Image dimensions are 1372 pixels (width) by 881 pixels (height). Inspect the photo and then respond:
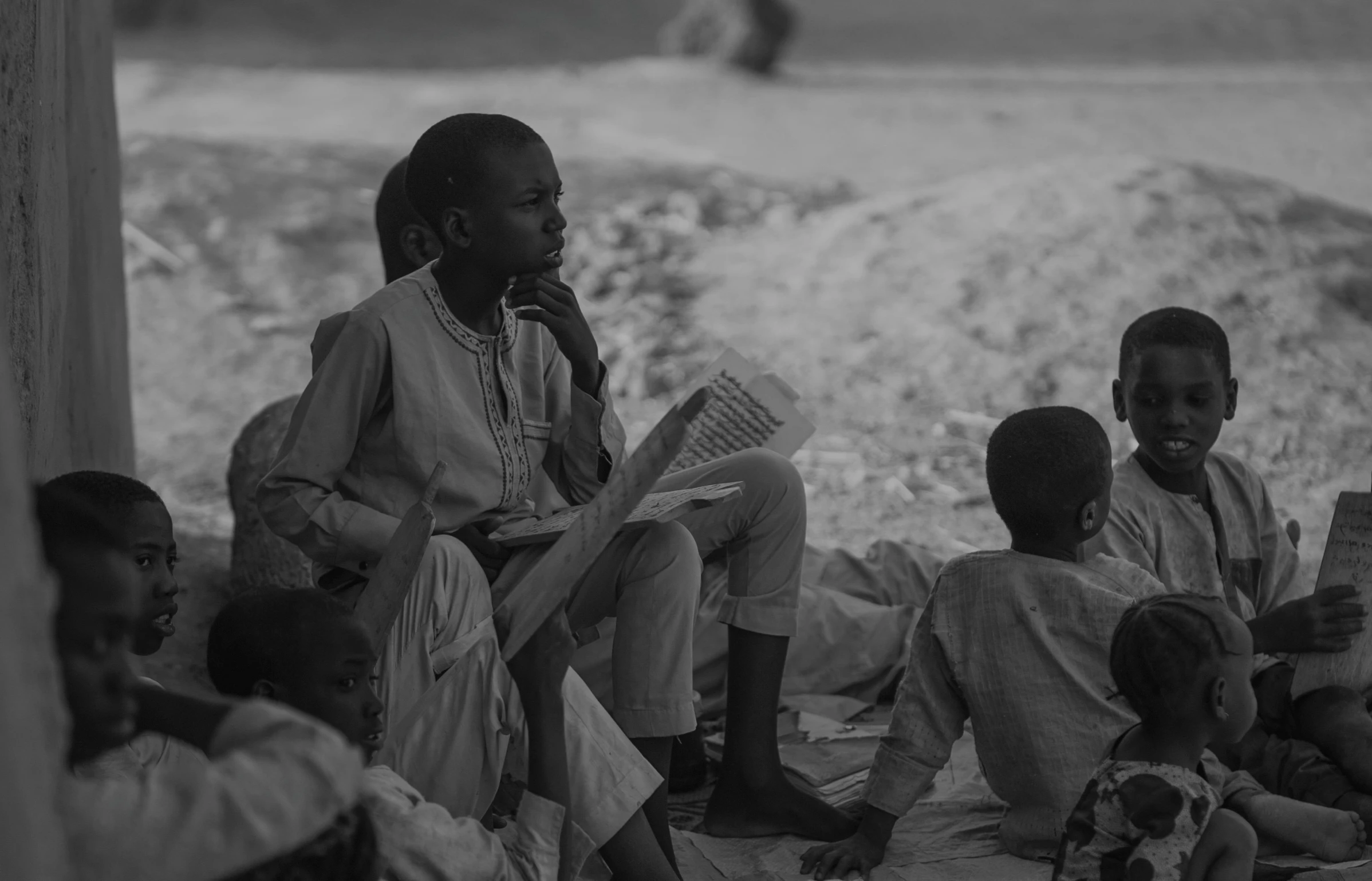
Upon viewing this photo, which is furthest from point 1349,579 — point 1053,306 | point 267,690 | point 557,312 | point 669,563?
point 1053,306

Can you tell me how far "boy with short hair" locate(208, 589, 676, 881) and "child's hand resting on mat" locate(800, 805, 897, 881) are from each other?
0.65 m

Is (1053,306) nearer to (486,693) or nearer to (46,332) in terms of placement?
(46,332)

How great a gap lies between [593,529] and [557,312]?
2.61 ft

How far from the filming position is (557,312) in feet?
9.66

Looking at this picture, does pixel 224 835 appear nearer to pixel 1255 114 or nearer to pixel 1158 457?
pixel 1158 457

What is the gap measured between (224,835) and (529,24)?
1832cm

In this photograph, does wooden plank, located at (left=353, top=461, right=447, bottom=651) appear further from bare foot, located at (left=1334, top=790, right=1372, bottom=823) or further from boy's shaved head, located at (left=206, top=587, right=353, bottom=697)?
bare foot, located at (left=1334, top=790, right=1372, bottom=823)

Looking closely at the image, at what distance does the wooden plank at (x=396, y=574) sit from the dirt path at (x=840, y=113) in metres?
8.03

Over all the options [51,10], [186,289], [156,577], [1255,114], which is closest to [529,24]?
[1255,114]

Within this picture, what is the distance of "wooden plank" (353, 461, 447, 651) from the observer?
8.40ft

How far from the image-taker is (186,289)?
26.4ft

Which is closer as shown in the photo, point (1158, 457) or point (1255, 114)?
point (1158, 457)

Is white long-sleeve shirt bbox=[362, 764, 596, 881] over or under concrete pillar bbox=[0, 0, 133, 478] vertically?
under

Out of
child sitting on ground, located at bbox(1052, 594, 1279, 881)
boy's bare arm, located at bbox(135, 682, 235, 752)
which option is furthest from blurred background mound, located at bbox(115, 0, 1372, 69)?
boy's bare arm, located at bbox(135, 682, 235, 752)
